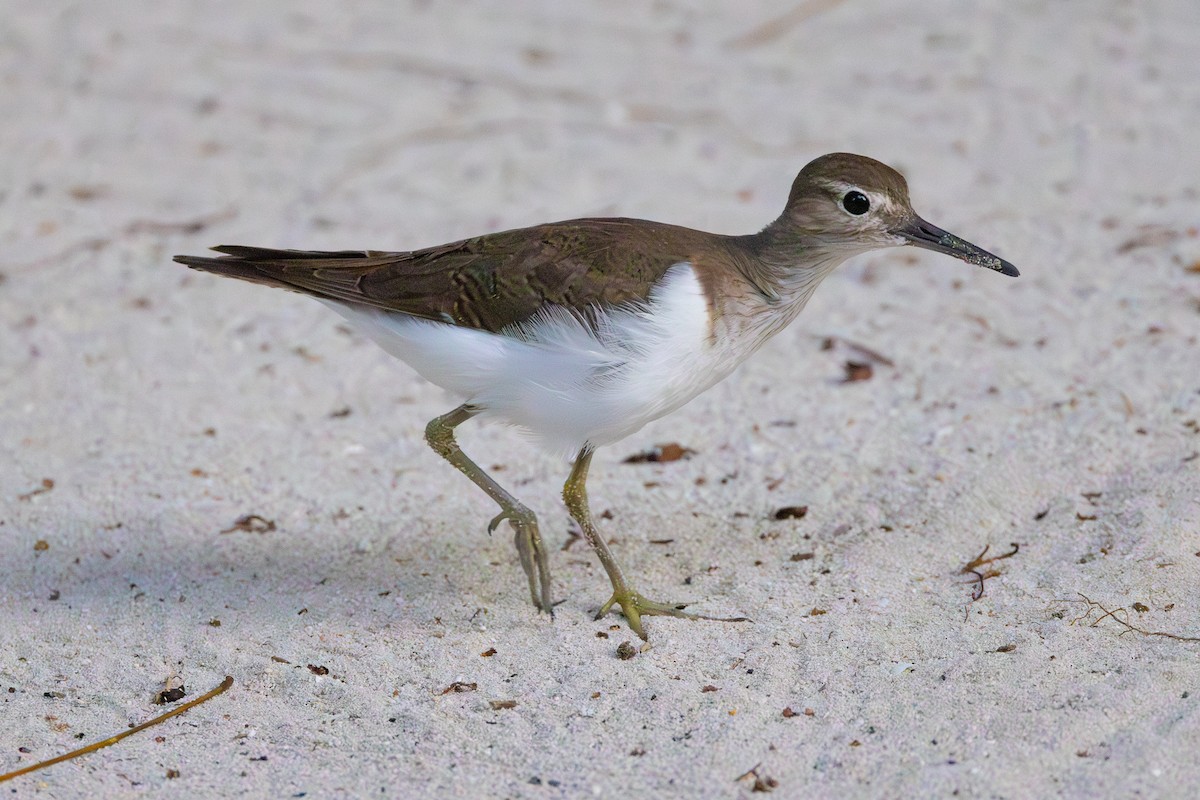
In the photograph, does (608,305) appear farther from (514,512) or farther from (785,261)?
(514,512)

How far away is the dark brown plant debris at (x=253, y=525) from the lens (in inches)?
207

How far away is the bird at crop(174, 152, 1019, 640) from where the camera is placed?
424cm

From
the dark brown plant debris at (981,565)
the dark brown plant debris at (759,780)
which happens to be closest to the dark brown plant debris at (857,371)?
the dark brown plant debris at (981,565)

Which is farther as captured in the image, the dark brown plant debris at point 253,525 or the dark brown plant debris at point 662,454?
the dark brown plant debris at point 662,454

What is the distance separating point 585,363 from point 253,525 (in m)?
1.74

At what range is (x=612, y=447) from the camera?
5.87m

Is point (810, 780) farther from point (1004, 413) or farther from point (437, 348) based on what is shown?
point (1004, 413)

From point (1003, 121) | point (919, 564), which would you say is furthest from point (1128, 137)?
point (919, 564)

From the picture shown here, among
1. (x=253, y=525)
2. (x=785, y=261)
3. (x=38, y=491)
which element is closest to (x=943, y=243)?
(x=785, y=261)

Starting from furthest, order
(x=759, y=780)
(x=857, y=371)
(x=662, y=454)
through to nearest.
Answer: (x=857, y=371) → (x=662, y=454) → (x=759, y=780)

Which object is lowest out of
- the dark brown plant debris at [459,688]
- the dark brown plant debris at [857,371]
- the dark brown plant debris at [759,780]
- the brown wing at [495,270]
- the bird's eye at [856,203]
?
the dark brown plant debris at [459,688]

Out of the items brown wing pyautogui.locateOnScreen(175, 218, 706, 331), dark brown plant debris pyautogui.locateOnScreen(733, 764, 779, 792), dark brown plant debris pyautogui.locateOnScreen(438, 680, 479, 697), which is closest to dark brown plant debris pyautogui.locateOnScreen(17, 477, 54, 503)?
brown wing pyautogui.locateOnScreen(175, 218, 706, 331)

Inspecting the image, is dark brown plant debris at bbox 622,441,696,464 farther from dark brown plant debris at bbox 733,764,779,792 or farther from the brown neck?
dark brown plant debris at bbox 733,764,779,792

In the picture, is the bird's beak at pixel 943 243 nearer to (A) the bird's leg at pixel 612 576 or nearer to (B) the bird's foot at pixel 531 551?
(A) the bird's leg at pixel 612 576
